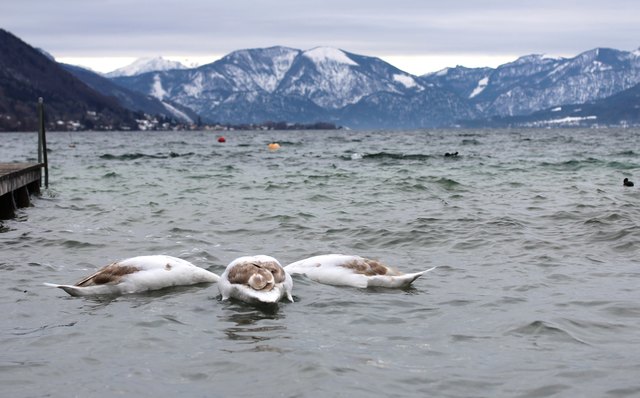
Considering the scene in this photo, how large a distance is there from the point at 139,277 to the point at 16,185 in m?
11.4

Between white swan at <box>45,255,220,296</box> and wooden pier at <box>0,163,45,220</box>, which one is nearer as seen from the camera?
white swan at <box>45,255,220,296</box>

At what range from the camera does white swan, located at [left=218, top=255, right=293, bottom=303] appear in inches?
389

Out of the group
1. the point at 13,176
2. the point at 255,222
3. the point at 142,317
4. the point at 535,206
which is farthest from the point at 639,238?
the point at 13,176

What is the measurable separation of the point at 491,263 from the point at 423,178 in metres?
17.8

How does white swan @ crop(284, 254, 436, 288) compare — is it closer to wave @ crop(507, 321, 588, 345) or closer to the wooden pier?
wave @ crop(507, 321, 588, 345)

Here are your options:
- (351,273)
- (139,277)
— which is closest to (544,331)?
(351,273)

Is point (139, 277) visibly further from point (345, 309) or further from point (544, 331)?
point (544, 331)

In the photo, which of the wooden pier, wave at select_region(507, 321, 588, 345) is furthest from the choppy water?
the wooden pier

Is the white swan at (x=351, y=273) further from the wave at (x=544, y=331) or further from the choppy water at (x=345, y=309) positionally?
the wave at (x=544, y=331)

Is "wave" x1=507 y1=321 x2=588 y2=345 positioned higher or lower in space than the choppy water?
higher

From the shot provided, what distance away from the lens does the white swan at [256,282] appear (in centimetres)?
988

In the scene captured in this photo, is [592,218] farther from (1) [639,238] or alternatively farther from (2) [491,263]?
(2) [491,263]

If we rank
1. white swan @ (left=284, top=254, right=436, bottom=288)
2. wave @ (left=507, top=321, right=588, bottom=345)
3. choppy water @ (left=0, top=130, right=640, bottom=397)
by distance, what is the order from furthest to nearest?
1. white swan @ (left=284, top=254, right=436, bottom=288)
2. wave @ (left=507, top=321, right=588, bottom=345)
3. choppy water @ (left=0, top=130, right=640, bottom=397)

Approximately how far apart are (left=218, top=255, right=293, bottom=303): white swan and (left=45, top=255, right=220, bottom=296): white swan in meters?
0.85
